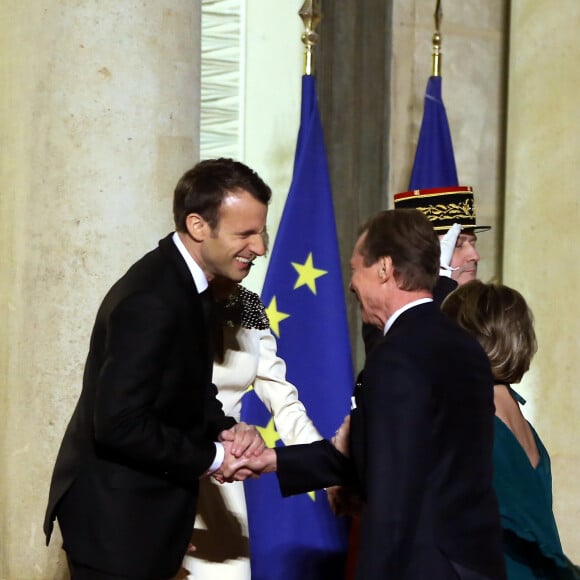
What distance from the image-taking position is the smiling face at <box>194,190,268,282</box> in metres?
2.86

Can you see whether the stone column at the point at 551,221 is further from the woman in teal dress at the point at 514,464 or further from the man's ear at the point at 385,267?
the man's ear at the point at 385,267

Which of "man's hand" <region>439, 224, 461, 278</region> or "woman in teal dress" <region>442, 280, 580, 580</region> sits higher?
"man's hand" <region>439, 224, 461, 278</region>

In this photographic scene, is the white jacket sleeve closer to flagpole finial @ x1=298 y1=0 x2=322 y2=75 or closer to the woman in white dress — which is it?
the woman in white dress

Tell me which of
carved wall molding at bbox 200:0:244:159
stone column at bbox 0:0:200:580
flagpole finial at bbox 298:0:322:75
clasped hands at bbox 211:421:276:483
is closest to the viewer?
clasped hands at bbox 211:421:276:483

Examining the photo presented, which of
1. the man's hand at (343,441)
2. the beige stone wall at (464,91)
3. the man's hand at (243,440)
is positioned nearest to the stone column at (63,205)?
the man's hand at (243,440)

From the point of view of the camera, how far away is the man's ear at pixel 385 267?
8.58 ft

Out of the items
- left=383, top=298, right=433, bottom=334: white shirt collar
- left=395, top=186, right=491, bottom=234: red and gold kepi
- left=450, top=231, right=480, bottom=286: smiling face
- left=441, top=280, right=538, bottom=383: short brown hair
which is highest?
left=395, top=186, right=491, bottom=234: red and gold kepi

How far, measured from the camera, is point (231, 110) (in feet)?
17.8

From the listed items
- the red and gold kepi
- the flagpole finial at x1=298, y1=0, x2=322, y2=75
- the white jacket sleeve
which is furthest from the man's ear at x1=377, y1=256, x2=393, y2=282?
the flagpole finial at x1=298, y1=0, x2=322, y2=75

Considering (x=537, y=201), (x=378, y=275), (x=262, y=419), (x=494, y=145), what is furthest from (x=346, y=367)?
(x=378, y=275)

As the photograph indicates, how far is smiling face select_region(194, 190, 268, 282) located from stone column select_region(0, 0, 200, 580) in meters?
0.85

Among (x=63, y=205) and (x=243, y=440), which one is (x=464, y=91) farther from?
(x=243, y=440)

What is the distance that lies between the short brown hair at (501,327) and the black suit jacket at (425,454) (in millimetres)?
432

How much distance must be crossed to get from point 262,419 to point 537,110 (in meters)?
1.89
